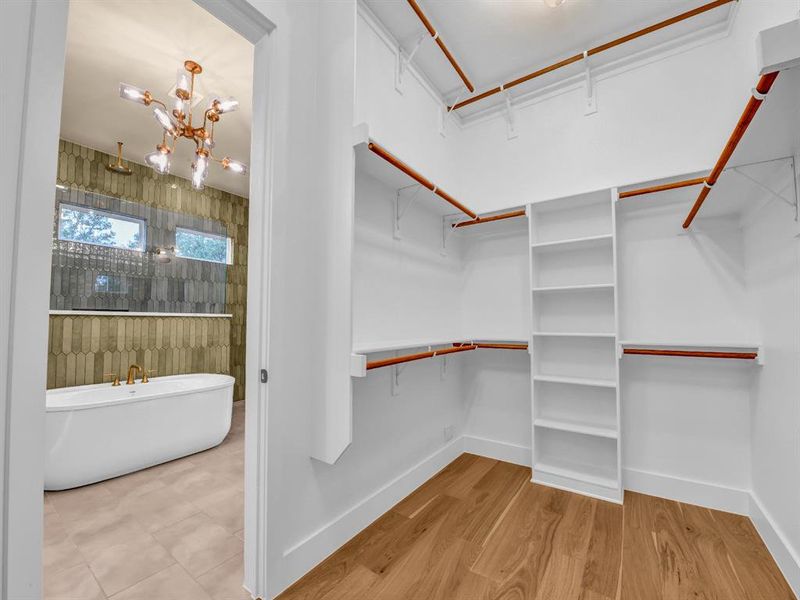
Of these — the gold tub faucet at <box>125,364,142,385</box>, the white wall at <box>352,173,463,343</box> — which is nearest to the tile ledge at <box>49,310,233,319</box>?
the gold tub faucet at <box>125,364,142,385</box>

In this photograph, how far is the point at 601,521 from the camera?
6.31 feet

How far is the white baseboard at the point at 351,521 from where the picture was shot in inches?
58.7

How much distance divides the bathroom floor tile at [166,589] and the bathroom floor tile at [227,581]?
0.03 meters

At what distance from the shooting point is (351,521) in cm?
178

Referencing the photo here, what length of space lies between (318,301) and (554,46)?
2309mm

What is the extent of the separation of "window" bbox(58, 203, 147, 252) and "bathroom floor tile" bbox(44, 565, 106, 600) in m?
3.05

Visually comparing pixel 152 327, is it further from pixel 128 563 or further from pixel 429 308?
pixel 429 308

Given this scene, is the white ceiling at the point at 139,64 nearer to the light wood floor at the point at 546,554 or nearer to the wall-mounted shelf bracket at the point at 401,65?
→ the wall-mounted shelf bracket at the point at 401,65

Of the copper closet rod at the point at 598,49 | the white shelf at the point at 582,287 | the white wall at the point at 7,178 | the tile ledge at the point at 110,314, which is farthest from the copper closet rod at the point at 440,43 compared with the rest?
the tile ledge at the point at 110,314

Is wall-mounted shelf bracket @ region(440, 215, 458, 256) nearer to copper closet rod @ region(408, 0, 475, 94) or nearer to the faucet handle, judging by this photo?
copper closet rod @ region(408, 0, 475, 94)

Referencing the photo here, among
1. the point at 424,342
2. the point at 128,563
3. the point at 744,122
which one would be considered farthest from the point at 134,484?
the point at 744,122

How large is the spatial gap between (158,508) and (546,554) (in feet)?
7.37

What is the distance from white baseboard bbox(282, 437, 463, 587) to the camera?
1.49 m

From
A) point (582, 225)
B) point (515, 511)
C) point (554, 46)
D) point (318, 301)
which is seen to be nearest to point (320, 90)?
point (318, 301)
